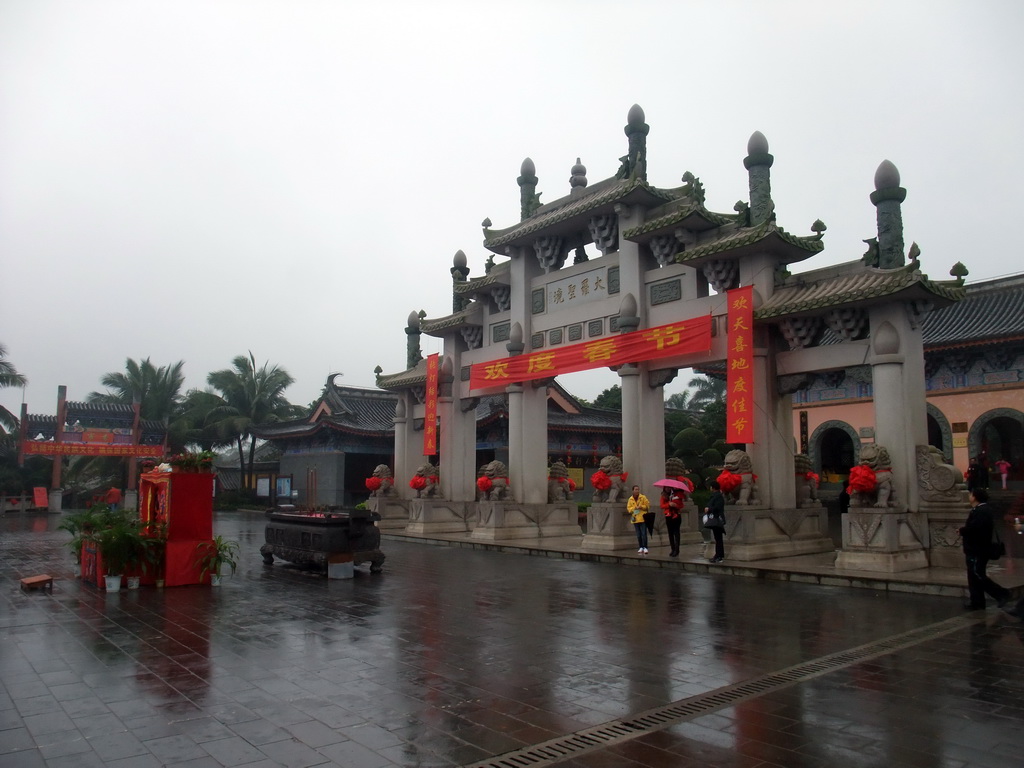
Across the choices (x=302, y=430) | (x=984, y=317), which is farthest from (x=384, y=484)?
(x=984, y=317)

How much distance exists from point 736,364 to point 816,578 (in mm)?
4110

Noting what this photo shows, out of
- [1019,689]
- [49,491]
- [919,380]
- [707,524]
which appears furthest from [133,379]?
[1019,689]

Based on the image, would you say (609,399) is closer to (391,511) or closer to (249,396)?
(249,396)

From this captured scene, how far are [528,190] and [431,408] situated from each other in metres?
6.61

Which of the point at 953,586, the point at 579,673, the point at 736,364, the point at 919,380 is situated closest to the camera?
the point at 579,673

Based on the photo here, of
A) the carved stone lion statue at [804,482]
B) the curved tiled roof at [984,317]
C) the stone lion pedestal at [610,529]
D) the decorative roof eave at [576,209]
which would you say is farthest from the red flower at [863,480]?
the curved tiled roof at [984,317]

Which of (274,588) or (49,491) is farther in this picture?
(49,491)

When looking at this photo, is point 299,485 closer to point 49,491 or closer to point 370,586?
point 49,491

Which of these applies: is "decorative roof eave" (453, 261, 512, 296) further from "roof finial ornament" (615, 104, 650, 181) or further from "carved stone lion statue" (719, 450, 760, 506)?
"carved stone lion statue" (719, 450, 760, 506)

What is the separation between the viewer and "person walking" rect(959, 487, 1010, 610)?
8.67 metres

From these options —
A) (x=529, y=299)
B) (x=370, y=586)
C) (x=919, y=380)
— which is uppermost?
(x=529, y=299)

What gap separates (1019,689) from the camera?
217 inches

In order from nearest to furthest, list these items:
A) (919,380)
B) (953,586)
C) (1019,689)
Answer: (1019,689) < (953,586) < (919,380)

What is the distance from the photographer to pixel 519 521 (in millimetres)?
18172
